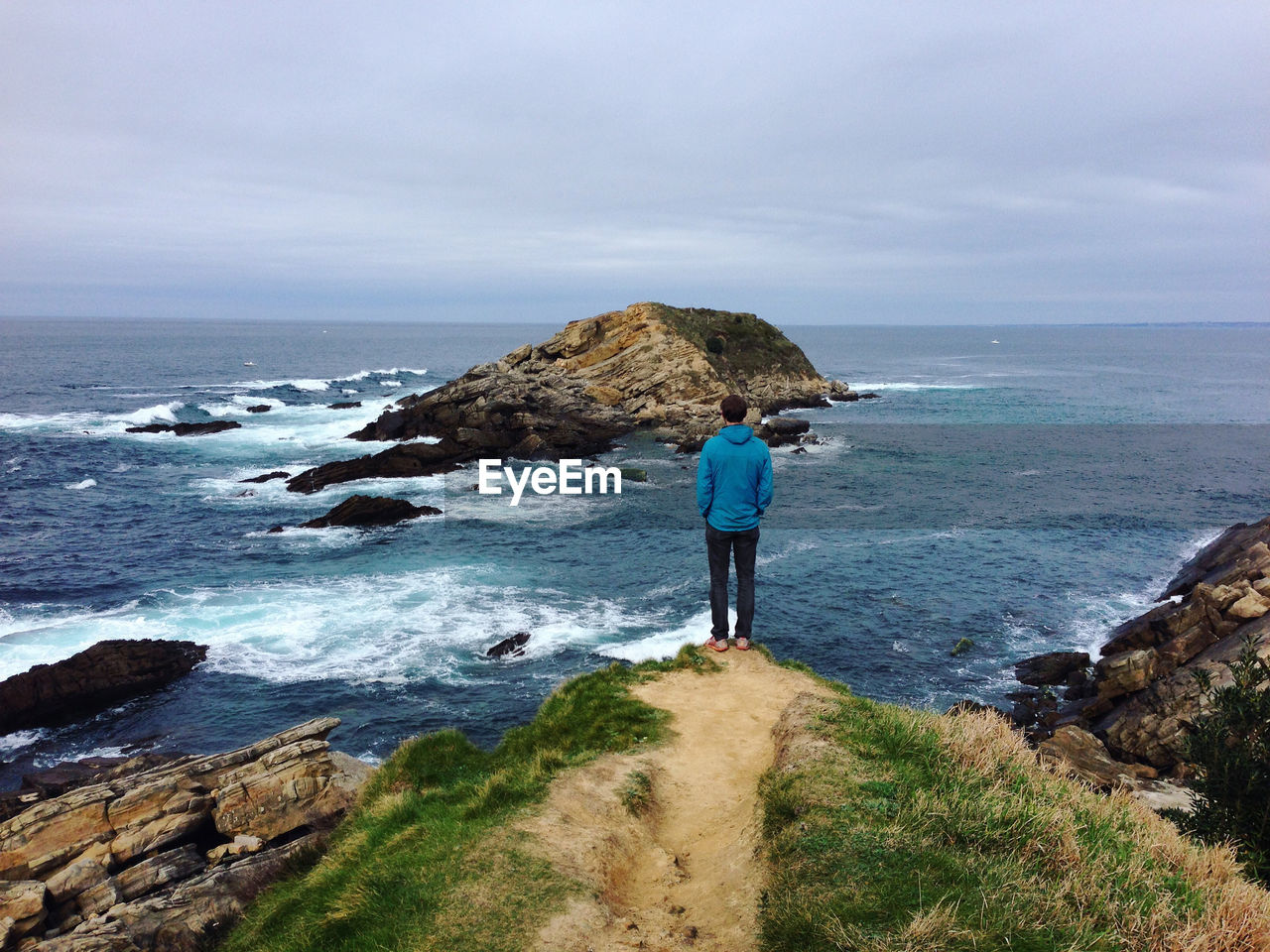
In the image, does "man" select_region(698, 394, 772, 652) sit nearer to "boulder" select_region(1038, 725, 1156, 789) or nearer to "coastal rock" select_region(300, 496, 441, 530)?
"boulder" select_region(1038, 725, 1156, 789)

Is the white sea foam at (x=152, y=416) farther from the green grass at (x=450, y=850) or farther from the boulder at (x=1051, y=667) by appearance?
the boulder at (x=1051, y=667)

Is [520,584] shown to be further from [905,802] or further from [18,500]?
[18,500]

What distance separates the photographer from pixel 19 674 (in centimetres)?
2281

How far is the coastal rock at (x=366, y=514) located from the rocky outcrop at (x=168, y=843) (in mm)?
27590

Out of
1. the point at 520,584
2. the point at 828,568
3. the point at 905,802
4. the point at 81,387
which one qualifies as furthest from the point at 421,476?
the point at 81,387

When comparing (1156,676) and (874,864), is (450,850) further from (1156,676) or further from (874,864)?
(1156,676)

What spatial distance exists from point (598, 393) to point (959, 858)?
70.4 metres

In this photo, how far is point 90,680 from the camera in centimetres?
2344

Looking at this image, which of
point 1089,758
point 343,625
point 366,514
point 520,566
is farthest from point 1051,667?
point 366,514

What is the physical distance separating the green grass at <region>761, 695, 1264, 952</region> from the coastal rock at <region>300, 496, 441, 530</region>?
119ft

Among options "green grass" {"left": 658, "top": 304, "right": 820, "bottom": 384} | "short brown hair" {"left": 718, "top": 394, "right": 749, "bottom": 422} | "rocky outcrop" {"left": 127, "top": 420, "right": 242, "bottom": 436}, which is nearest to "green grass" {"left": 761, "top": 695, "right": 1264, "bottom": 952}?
"short brown hair" {"left": 718, "top": 394, "right": 749, "bottom": 422}

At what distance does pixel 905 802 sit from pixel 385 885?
489 cm

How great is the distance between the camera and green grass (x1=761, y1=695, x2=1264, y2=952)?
4.89m

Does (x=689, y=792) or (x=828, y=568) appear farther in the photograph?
(x=828, y=568)
